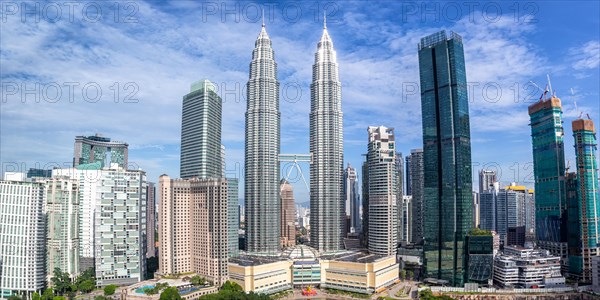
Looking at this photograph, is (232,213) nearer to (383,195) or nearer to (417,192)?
(383,195)

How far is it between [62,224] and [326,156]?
3190 centimetres

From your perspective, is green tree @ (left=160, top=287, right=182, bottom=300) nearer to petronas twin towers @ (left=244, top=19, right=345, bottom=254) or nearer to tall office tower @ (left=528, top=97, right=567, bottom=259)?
petronas twin towers @ (left=244, top=19, right=345, bottom=254)

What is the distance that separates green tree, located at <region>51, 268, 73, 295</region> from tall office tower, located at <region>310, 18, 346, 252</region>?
29738mm

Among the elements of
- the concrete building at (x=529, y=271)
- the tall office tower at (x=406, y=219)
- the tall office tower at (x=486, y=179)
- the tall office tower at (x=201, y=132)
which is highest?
the tall office tower at (x=201, y=132)

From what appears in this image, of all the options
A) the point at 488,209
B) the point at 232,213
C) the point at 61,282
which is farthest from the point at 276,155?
the point at 488,209

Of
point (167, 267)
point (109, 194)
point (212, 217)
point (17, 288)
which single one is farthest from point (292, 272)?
point (17, 288)

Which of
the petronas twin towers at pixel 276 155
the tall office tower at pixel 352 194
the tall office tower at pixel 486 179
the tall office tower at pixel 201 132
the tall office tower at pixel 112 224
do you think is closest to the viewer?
the tall office tower at pixel 112 224

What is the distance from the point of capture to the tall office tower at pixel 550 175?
169 ft

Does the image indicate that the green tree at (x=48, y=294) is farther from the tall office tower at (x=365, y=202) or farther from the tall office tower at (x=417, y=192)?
the tall office tower at (x=417, y=192)

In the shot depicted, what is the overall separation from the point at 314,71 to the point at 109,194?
31.9 metres

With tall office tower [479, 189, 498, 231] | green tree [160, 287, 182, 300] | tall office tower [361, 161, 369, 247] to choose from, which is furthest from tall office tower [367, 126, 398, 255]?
tall office tower [479, 189, 498, 231]

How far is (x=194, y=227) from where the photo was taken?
47094 mm

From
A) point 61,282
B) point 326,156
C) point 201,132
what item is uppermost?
point 201,132

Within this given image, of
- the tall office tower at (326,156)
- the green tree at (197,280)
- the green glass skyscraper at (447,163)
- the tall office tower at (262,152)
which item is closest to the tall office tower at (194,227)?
the green tree at (197,280)
